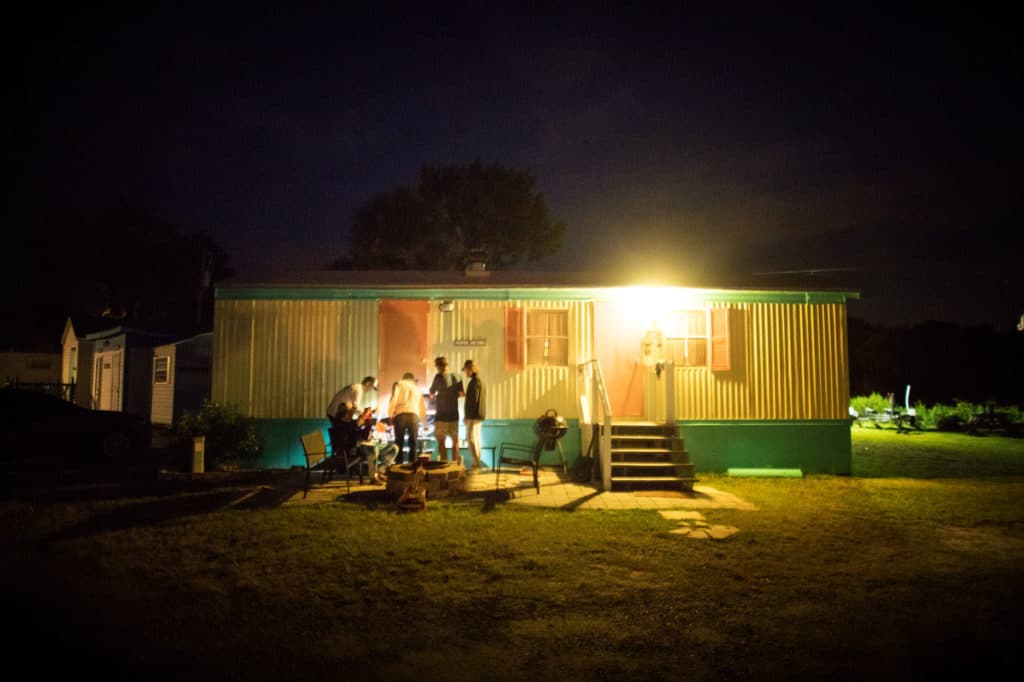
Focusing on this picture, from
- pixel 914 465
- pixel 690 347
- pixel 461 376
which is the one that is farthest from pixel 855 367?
pixel 461 376

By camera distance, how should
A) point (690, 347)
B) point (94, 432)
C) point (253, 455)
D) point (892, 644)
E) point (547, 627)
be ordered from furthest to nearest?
1. point (94, 432)
2. point (690, 347)
3. point (253, 455)
4. point (547, 627)
5. point (892, 644)

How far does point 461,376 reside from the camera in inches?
450

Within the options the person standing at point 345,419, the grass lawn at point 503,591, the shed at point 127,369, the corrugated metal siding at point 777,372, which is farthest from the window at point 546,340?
the shed at point 127,369

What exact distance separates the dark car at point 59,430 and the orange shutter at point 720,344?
12.3 metres

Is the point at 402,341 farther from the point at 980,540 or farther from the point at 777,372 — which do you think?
the point at 980,540

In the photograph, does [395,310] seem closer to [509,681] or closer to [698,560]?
[698,560]

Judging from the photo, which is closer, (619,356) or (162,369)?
(619,356)

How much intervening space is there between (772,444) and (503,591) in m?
8.21

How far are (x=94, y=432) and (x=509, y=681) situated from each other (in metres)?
12.9

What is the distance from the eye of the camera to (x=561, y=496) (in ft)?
29.5

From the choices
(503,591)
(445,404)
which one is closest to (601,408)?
(445,404)

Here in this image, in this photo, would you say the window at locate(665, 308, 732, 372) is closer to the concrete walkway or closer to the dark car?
the concrete walkway

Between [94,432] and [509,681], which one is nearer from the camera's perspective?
[509,681]

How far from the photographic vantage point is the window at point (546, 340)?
460 inches
